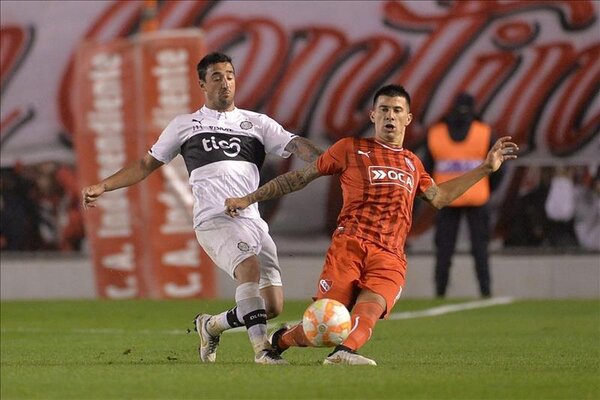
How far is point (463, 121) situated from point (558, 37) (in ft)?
13.2

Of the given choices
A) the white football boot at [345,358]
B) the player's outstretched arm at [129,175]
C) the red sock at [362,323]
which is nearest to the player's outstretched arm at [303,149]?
the player's outstretched arm at [129,175]

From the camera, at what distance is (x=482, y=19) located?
20.8 metres

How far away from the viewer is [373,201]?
987cm

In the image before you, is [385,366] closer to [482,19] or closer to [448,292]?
[448,292]

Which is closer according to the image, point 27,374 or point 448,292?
point 27,374

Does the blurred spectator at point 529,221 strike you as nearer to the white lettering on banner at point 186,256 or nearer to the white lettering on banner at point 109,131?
the white lettering on banner at point 186,256

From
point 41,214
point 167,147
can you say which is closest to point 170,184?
point 41,214

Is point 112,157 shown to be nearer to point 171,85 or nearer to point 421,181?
point 171,85

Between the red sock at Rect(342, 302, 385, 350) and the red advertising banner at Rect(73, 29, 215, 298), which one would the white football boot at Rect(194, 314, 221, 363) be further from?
the red advertising banner at Rect(73, 29, 215, 298)

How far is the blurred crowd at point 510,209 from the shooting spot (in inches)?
786

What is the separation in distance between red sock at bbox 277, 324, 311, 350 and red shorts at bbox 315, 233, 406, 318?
0.80 ft

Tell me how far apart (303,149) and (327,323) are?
1376mm

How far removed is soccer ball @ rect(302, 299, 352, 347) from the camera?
30.5 feet

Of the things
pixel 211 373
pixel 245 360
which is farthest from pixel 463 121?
pixel 211 373
